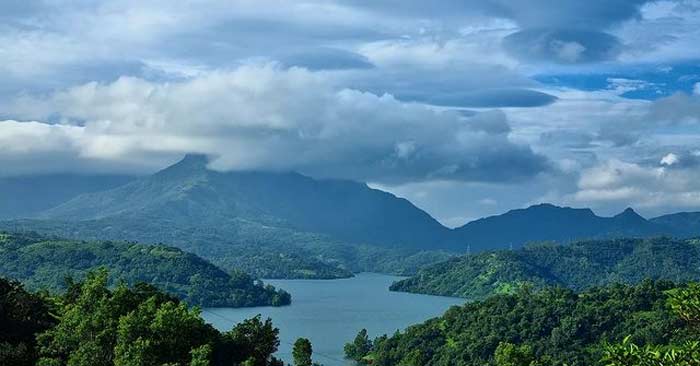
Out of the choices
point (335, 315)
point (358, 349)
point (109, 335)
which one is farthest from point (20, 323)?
point (335, 315)

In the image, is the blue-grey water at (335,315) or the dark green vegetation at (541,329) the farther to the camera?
the blue-grey water at (335,315)

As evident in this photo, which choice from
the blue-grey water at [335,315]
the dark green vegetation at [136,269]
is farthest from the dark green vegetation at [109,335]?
the dark green vegetation at [136,269]

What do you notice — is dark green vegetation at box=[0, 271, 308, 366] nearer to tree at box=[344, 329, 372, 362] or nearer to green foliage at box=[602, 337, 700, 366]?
green foliage at box=[602, 337, 700, 366]

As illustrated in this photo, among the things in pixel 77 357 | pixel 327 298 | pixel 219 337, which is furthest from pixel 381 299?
pixel 77 357

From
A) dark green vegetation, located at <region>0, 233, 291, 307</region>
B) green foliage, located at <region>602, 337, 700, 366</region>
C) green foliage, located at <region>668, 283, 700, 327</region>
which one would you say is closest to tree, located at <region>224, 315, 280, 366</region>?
green foliage, located at <region>668, 283, 700, 327</region>

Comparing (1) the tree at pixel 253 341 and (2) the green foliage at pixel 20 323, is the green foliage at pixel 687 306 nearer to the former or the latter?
(2) the green foliage at pixel 20 323

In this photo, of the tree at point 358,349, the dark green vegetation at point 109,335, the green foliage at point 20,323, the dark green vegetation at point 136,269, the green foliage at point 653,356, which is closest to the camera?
the green foliage at point 653,356

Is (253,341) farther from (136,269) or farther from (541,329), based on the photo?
(136,269)
